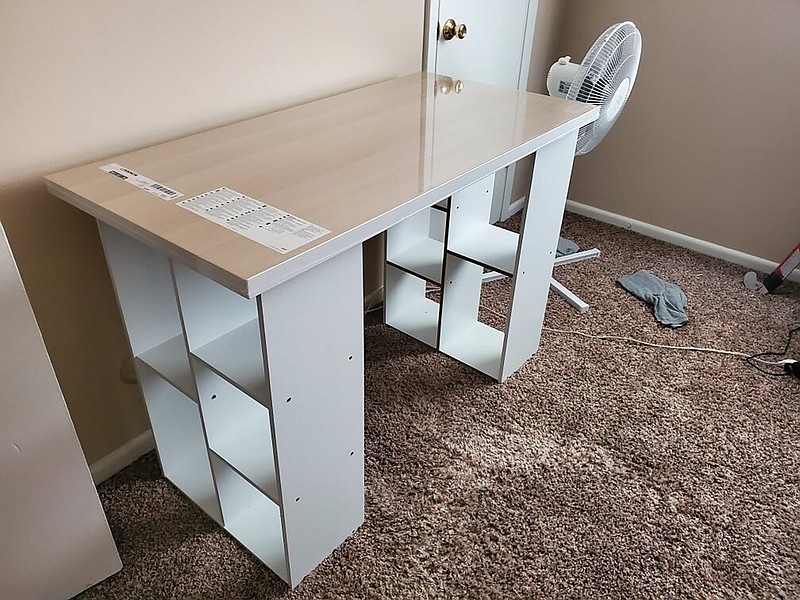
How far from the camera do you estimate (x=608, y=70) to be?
188 centimetres

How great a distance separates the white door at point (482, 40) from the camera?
2.02m

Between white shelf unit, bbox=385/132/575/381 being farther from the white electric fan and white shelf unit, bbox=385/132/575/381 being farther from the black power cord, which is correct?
the black power cord

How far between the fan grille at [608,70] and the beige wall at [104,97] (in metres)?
0.69

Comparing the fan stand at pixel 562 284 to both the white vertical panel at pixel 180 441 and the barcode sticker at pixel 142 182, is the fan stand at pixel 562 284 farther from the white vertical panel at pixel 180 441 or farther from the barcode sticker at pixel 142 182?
the barcode sticker at pixel 142 182

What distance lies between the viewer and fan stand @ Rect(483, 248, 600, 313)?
2.31 meters

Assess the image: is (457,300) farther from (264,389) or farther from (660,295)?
(264,389)

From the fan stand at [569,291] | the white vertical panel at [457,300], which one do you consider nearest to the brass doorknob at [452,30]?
the white vertical panel at [457,300]

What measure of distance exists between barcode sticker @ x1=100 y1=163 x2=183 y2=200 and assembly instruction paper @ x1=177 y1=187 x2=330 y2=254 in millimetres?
43

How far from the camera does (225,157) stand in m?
1.30

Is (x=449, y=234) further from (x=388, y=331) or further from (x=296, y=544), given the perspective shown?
(x=296, y=544)

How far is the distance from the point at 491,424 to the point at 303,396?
2.62ft

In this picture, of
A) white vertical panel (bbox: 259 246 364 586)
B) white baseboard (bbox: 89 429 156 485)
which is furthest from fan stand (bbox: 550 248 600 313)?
white baseboard (bbox: 89 429 156 485)

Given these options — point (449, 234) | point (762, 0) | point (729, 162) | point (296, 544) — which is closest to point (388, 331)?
point (449, 234)

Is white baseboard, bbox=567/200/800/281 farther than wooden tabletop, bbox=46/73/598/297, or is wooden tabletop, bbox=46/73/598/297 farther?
white baseboard, bbox=567/200/800/281
